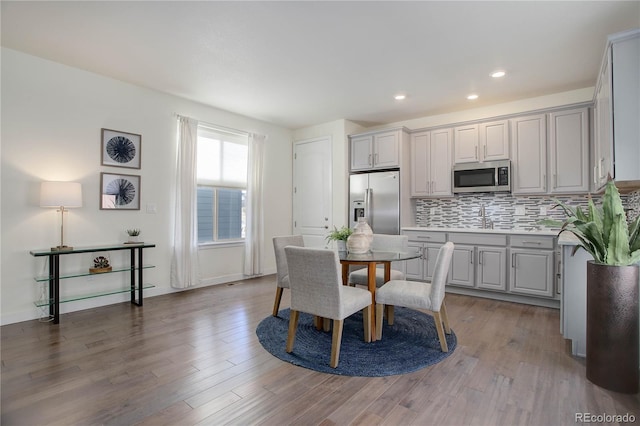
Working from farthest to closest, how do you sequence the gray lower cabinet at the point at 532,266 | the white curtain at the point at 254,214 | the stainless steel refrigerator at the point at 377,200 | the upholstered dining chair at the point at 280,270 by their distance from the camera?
the white curtain at the point at 254,214, the stainless steel refrigerator at the point at 377,200, the gray lower cabinet at the point at 532,266, the upholstered dining chair at the point at 280,270

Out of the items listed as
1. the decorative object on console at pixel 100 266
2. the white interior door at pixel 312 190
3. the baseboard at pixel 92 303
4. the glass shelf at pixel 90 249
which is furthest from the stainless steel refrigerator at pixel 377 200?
the decorative object on console at pixel 100 266

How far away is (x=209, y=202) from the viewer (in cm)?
502

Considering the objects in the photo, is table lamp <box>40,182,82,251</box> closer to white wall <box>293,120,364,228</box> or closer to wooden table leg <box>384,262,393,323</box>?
wooden table leg <box>384,262,393,323</box>

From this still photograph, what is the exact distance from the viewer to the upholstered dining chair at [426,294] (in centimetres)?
255

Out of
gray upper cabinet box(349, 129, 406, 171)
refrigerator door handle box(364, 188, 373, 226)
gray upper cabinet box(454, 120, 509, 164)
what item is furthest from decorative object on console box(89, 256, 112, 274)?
gray upper cabinet box(454, 120, 509, 164)

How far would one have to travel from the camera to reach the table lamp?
322 centimetres

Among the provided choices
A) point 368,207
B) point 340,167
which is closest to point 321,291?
point 368,207

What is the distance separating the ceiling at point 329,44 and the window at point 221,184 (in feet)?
2.67

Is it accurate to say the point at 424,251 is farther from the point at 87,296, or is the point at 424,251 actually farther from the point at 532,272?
the point at 87,296

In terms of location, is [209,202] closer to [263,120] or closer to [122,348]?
[263,120]

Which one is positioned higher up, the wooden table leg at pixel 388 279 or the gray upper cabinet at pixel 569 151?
the gray upper cabinet at pixel 569 151

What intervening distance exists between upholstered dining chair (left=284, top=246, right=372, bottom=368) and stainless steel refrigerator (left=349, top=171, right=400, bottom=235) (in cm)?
260

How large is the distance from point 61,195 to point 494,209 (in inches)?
208

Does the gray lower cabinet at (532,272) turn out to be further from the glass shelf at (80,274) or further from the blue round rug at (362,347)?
the glass shelf at (80,274)
